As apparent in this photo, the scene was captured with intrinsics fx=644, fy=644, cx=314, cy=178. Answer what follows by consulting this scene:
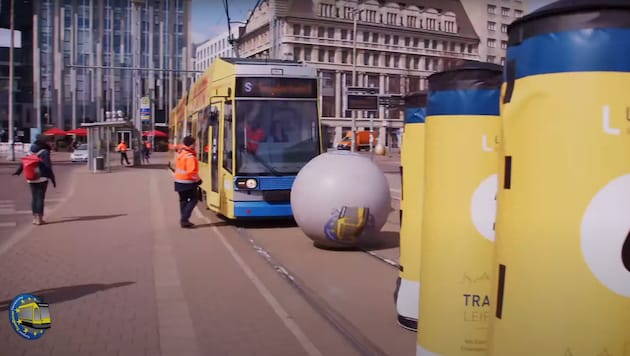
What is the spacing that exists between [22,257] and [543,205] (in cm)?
897

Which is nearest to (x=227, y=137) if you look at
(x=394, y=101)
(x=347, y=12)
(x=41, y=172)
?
(x=394, y=101)

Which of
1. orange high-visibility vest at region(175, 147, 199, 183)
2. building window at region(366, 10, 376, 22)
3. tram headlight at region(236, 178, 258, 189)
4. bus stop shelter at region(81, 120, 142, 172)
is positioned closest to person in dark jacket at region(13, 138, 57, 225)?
orange high-visibility vest at region(175, 147, 199, 183)

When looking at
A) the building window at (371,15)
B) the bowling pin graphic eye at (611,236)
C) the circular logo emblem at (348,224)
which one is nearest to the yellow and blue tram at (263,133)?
the circular logo emblem at (348,224)

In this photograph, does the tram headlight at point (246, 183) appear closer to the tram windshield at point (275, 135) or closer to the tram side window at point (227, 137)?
the tram windshield at point (275, 135)

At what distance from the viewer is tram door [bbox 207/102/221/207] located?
13.6 m

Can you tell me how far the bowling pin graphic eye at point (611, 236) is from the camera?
106 inches

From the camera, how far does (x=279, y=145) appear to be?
13023mm

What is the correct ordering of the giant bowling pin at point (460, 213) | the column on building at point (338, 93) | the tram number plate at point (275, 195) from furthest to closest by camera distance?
the column on building at point (338, 93), the tram number plate at point (275, 195), the giant bowling pin at point (460, 213)

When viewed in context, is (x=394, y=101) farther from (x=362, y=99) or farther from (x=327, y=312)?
(x=362, y=99)

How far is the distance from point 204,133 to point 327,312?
9441mm

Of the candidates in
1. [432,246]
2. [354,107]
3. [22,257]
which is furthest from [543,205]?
[354,107]

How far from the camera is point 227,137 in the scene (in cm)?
1297

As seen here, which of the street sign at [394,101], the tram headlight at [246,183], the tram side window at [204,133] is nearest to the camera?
the street sign at [394,101]

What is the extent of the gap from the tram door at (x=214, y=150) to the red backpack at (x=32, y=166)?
349cm
